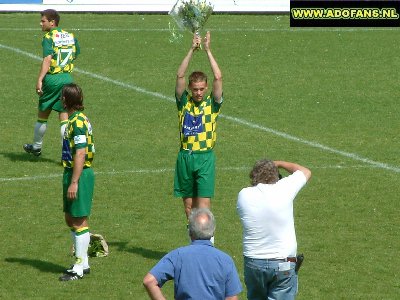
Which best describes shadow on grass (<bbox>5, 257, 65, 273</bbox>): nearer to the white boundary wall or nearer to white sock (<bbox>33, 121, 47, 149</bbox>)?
white sock (<bbox>33, 121, 47, 149</bbox>)

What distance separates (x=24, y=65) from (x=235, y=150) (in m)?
10.1

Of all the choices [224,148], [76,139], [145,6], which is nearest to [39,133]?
[224,148]

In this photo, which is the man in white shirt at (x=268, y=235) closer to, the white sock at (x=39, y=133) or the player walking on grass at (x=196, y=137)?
the player walking on grass at (x=196, y=137)

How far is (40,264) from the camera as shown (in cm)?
1366

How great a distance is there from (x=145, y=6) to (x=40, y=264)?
83.9 ft

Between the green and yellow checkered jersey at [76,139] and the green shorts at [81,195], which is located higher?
the green and yellow checkered jersey at [76,139]

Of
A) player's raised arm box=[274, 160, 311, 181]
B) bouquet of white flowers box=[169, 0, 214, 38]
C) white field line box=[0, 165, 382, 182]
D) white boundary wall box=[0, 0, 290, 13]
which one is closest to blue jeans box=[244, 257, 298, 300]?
player's raised arm box=[274, 160, 311, 181]

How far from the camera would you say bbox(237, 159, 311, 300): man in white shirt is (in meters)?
10.1

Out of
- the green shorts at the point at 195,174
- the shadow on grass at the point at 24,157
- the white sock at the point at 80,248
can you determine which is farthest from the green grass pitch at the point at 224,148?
the green shorts at the point at 195,174

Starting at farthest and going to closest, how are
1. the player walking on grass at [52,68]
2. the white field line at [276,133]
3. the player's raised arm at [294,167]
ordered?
1. the player walking on grass at [52,68]
2. the white field line at [276,133]
3. the player's raised arm at [294,167]

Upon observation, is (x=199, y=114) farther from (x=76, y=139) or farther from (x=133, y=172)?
(x=133, y=172)

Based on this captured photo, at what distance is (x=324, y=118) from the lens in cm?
2270

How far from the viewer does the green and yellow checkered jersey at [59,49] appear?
1909 centimetres

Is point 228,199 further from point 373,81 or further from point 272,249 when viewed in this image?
point 373,81
